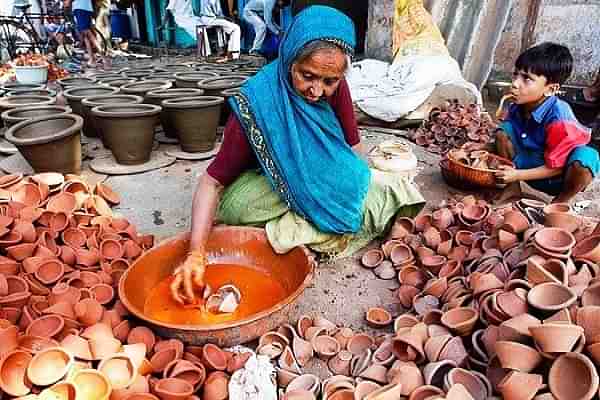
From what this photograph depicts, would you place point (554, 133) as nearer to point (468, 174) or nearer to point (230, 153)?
point (468, 174)

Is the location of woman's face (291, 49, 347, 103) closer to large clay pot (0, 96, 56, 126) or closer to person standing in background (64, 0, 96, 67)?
large clay pot (0, 96, 56, 126)

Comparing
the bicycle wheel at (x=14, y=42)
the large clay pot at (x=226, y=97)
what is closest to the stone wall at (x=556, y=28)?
the large clay pot at (x=226, y=97)

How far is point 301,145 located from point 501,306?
2.57 feet

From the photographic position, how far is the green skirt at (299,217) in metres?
1.55

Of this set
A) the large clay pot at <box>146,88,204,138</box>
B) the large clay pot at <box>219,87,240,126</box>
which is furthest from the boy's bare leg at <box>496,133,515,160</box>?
the large clay pot at <box>146,88,204,138</box>

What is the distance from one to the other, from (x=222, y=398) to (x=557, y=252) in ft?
3.21

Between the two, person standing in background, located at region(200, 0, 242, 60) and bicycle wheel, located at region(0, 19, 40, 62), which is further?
bicycle wheel, located at region(0, 19, 40, 62)

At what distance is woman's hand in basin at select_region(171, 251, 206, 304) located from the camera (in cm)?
132

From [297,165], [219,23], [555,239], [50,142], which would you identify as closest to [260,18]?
[219,23]

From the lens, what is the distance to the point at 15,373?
1041mm

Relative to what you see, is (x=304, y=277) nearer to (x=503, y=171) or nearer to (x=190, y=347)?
(x=190, y=347)

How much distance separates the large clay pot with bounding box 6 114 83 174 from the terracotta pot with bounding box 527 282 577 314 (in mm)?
2176

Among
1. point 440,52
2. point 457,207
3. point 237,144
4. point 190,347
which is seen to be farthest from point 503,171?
point 440,52

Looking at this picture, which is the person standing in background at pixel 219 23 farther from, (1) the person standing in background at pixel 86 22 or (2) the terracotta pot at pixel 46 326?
(2) the terracotta pot at pixel 46 326
